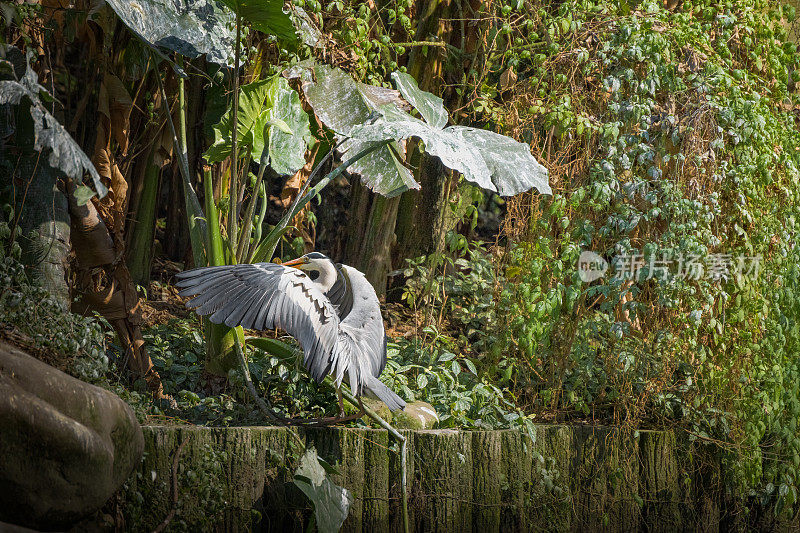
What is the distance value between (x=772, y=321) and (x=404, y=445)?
7.52 ft

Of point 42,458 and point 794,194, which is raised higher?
point 794,194

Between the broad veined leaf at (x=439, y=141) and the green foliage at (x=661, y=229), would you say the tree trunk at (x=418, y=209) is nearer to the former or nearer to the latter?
the green foliage at (x=661, y=229)

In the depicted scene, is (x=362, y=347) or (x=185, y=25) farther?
(x=185, y=25)

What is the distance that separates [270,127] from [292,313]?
1109mm

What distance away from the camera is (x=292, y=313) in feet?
10.5

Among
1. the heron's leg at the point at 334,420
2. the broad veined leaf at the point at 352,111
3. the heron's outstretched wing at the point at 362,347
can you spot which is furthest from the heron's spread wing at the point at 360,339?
the broad veined leaf at the point at 352,111

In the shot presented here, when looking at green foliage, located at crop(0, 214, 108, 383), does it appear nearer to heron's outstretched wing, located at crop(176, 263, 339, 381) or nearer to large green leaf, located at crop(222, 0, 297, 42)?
heron's outstretched wing, located at crop(176, 263, 339, 381)

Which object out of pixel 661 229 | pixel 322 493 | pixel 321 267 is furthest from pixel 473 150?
pixel 322 493

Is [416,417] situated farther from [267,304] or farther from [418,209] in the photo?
[418,209]

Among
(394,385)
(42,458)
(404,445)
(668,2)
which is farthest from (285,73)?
(668,2)

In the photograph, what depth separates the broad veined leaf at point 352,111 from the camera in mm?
4285

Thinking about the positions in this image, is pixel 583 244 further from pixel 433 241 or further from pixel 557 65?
pixel 433 241

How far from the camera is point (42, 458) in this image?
2.57m

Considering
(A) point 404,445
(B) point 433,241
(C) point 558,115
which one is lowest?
(A) point 404,445
